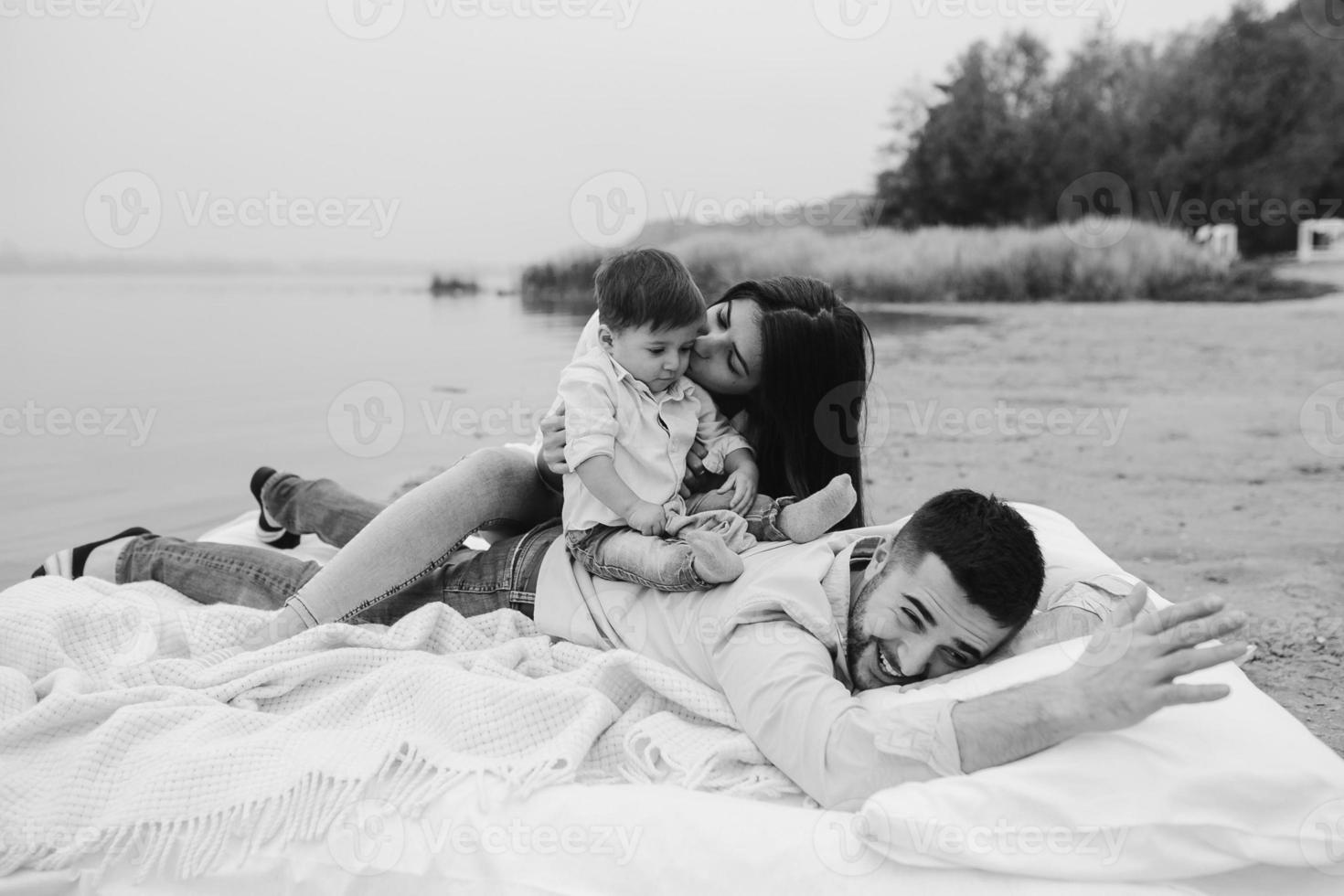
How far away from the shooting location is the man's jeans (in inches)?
72.7

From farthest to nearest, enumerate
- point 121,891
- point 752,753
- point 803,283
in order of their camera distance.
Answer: point 803,283 → point 752,753 → point 121,891

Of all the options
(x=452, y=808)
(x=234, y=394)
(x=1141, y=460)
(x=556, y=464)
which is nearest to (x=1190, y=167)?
(x=1141, y=460)

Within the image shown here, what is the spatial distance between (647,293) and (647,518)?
0.35 m

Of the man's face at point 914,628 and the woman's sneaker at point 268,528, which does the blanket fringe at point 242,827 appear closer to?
the man's face at point 914,628

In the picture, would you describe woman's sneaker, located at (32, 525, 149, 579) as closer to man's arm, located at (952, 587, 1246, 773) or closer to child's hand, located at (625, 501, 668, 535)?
child's hand, located at (625, 501, 668, 535)

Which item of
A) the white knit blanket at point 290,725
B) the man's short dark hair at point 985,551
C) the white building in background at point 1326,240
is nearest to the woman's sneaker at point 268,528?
the white knit blanket at point 290,725

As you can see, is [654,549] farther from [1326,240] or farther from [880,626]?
[1326,240]

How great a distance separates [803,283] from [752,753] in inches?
34.2

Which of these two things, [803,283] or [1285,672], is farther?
[1285,672]

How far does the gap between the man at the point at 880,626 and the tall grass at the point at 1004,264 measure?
4.79 metres

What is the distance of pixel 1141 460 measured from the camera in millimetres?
5012

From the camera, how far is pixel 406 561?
180 centimetres

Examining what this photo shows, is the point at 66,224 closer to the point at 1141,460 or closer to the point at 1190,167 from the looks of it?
the point at 1141,460

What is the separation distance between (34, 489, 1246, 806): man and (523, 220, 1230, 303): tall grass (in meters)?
4.79
